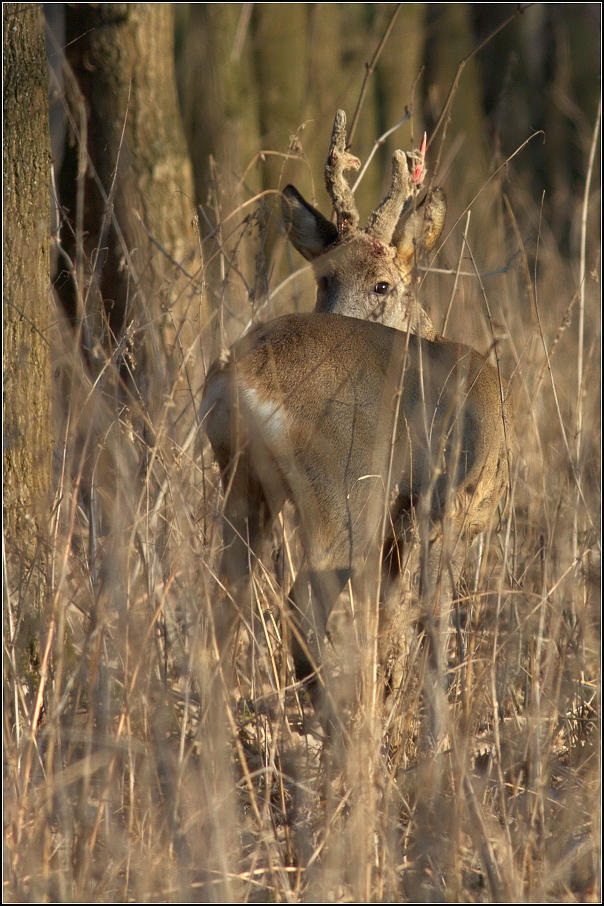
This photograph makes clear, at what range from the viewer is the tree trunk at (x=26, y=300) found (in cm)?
329

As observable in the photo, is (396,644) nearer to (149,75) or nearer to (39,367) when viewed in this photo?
(39,367)

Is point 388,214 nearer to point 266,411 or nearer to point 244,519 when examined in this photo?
point 266,411

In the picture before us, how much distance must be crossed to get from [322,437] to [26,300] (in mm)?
1049

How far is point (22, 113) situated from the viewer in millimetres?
3428

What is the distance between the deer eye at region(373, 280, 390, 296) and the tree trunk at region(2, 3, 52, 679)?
1.40m

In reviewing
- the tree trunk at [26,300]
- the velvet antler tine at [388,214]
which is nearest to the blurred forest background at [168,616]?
the tree trunk at [26,300]

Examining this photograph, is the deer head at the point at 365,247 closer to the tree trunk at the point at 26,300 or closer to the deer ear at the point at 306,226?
the deer ear at the point at 306,226

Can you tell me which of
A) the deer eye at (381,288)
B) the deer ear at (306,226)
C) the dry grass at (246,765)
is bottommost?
the dry grass at (246,765)

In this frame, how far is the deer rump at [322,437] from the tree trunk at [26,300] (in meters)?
0.58

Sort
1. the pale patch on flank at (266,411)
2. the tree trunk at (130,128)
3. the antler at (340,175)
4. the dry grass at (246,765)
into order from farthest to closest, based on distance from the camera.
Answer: the tree trunk at (130,128) < the antler at (340,175) < the pale patch on flank at (266,411) < the dry grass at (246,765)

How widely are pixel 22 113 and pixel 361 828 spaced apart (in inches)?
97.1

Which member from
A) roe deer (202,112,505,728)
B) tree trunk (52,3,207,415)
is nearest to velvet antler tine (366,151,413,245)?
roe deer (202,112,505,728)

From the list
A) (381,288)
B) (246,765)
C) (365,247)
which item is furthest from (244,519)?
(365,247)

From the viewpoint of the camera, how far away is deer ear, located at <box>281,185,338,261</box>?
4.27m
